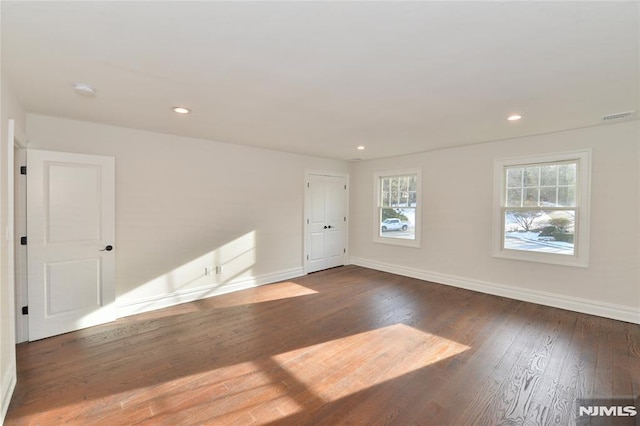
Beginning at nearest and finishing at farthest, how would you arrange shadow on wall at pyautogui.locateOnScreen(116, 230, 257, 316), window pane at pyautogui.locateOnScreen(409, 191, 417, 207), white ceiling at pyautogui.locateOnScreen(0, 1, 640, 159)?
1. white ceiling at pyautogui.locateOnScreen(0, 1, 640, 159)
2. shadow on wall at pyautogui.locateOnScreen(116, 230, 257, 316)
3. window pane at pyautogui.locateOnScreen(409, 191, 417, 207)

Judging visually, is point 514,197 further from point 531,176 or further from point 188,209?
point 188,209

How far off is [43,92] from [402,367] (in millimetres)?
4027

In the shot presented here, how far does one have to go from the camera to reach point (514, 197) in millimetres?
4438

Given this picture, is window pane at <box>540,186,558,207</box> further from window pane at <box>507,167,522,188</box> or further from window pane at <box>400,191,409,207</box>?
window pane at <box>400,191,409,207</box>

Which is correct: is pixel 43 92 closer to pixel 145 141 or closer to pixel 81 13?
pixel 145 141

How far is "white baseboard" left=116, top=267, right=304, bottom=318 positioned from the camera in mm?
3760

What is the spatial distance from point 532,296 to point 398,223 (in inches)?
99.2

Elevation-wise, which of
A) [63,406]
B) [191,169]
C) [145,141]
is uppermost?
[145,141]

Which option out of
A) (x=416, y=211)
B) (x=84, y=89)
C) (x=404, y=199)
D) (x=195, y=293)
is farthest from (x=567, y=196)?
(x=84, y=89)

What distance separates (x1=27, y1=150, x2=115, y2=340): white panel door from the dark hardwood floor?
0.27m

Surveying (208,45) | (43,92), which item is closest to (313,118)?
(208,45)

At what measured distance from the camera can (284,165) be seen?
17.8 ft


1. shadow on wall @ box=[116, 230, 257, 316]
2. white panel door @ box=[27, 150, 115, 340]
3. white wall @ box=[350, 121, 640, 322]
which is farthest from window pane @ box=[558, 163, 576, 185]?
white panel door @ box=[27, 150, 115, 340]

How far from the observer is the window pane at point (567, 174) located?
3926 millimetres
